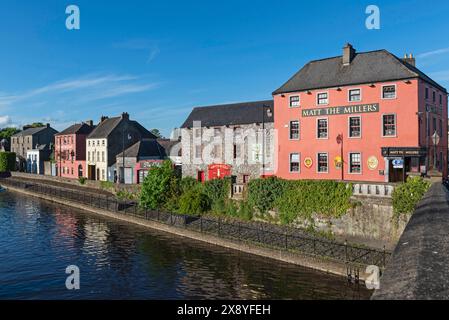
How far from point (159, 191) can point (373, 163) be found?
2144 cm

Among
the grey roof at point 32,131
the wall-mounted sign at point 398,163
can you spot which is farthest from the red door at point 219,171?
the grey roof at point 32,131

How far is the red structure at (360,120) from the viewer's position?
30828mm

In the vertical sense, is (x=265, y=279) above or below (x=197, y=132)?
below

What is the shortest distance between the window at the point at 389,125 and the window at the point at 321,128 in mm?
5233

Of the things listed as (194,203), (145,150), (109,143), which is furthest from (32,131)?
(194,203)

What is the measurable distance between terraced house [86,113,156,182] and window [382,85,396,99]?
1636 inches

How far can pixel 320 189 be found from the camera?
30500 millimetres

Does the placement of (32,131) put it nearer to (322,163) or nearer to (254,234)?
(254,234)

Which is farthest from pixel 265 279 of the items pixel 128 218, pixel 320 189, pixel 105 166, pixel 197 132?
pixel 105 166

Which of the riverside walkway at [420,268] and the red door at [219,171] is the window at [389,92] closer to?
the red door at [219,171]

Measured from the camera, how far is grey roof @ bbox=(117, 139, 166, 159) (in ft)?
190

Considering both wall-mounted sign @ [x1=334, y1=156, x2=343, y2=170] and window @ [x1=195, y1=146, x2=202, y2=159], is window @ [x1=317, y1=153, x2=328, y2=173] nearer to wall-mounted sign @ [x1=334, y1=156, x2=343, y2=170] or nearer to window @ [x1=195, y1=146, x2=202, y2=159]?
wall-mounted sign @ [x1=334, y1=156, x2=343, y2=170]
